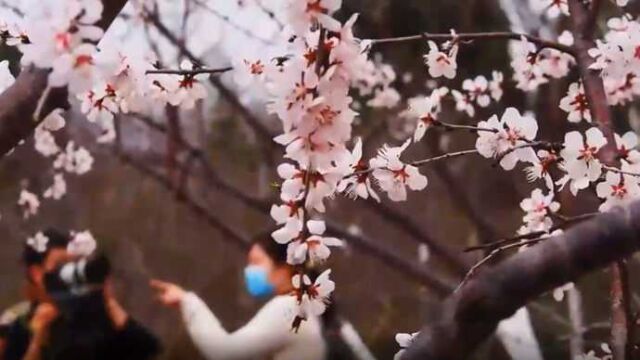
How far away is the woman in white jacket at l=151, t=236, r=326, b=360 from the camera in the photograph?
1001mm

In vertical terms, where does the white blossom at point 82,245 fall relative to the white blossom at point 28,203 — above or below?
below

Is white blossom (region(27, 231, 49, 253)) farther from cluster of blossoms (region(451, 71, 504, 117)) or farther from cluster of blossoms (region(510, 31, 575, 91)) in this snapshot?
cluster of blossoms (region(510, 31, 575, 91))

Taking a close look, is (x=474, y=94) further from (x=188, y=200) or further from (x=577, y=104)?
(x=188, y=200)

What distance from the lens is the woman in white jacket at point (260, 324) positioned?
100 centimetres

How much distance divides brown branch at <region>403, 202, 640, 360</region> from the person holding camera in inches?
48.7

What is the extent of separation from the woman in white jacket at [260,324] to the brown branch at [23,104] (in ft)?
1.55

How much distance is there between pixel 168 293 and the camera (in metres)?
1.58

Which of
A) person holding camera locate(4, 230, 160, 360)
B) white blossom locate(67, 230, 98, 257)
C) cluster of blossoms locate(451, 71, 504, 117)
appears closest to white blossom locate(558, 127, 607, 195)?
cluster of blossoms locate(451, 71, 504, 117)

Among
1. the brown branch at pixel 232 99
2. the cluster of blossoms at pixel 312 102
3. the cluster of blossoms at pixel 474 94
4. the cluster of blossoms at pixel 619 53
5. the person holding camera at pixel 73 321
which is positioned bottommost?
the cluster of blossoms at pixel 312 102

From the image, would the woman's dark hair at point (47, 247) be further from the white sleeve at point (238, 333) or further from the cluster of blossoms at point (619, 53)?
the cluster of blossoms at point (619, 53)

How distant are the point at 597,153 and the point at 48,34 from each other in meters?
0.43

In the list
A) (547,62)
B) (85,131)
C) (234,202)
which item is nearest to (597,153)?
(547,62)

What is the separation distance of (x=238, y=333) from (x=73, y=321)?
1.10 ft

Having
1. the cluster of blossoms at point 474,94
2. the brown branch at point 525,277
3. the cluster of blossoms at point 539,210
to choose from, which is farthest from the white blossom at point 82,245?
the brown branch at point 525,277
